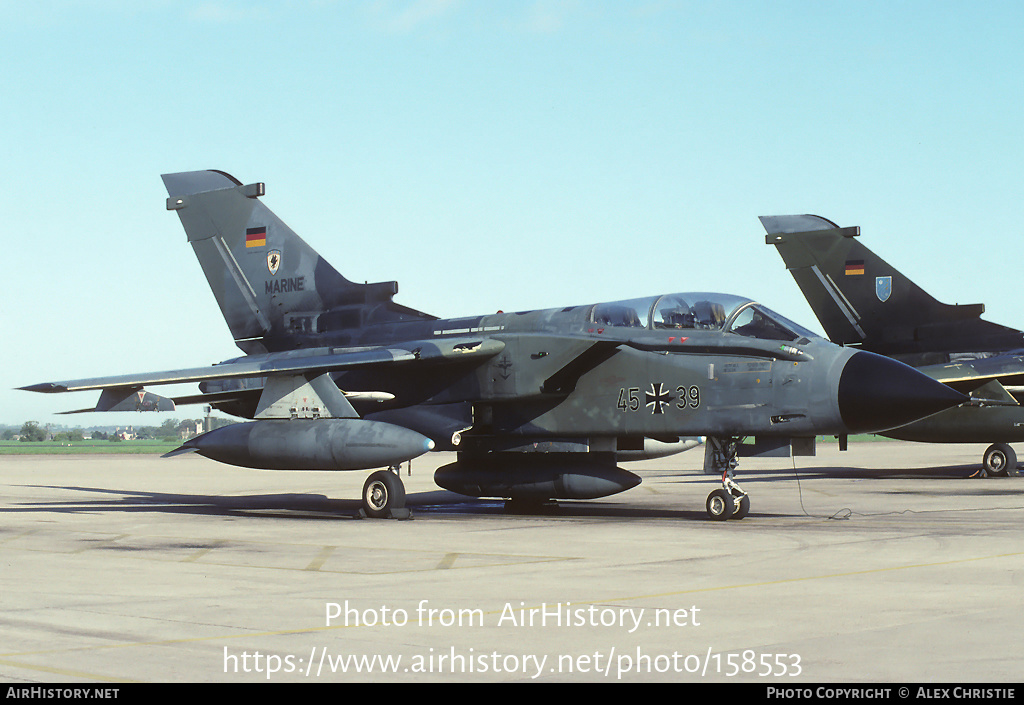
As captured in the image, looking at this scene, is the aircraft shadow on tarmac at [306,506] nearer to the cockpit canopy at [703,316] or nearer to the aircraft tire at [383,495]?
the aircraft tire at [383,495]

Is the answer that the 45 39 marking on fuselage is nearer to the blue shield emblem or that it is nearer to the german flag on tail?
the german flag on tail

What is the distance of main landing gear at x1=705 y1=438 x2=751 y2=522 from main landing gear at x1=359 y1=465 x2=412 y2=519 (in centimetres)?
461

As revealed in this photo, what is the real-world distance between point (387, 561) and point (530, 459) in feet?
21.7

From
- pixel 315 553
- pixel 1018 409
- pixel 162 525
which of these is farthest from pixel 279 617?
pixel 1018 409

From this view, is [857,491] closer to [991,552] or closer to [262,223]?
[991,552]

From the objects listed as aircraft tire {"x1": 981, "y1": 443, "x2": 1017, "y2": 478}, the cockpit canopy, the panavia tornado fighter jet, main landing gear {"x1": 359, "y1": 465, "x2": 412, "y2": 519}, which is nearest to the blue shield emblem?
aircraft tire {"x1": 981, "y1": 443, "x2": 1017, "y2": 478}

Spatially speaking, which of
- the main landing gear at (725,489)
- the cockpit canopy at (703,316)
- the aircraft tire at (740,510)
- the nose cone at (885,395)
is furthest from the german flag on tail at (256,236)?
the nose cone at (885,395)

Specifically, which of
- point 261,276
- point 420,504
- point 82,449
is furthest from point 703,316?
point 82,449

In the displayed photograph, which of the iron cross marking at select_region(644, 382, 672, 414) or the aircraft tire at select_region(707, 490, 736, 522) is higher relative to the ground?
the iron cross marking at select_region(644, 382, 672, 414)

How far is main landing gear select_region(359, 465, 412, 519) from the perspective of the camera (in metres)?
16.7

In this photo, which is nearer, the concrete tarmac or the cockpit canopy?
the concrete tarmac

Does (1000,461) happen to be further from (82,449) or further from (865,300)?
(82,449)

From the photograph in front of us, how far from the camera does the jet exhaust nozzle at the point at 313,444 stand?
15.8 metres

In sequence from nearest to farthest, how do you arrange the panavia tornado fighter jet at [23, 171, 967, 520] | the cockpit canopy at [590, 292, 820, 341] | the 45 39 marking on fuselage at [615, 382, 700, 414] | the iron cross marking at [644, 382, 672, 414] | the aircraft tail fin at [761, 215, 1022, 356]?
the panavia tornado fighter jet at [23, 171, 967, 520]
the cockpit canopy at [590, 292, 820, 341]
the 45 39 marking on fuselage at [615, 382, 700, 414]
the iron cross marking at [644, 382, 672, 414]
the aircraft tail fin at [761, 215, 1022, 356]
